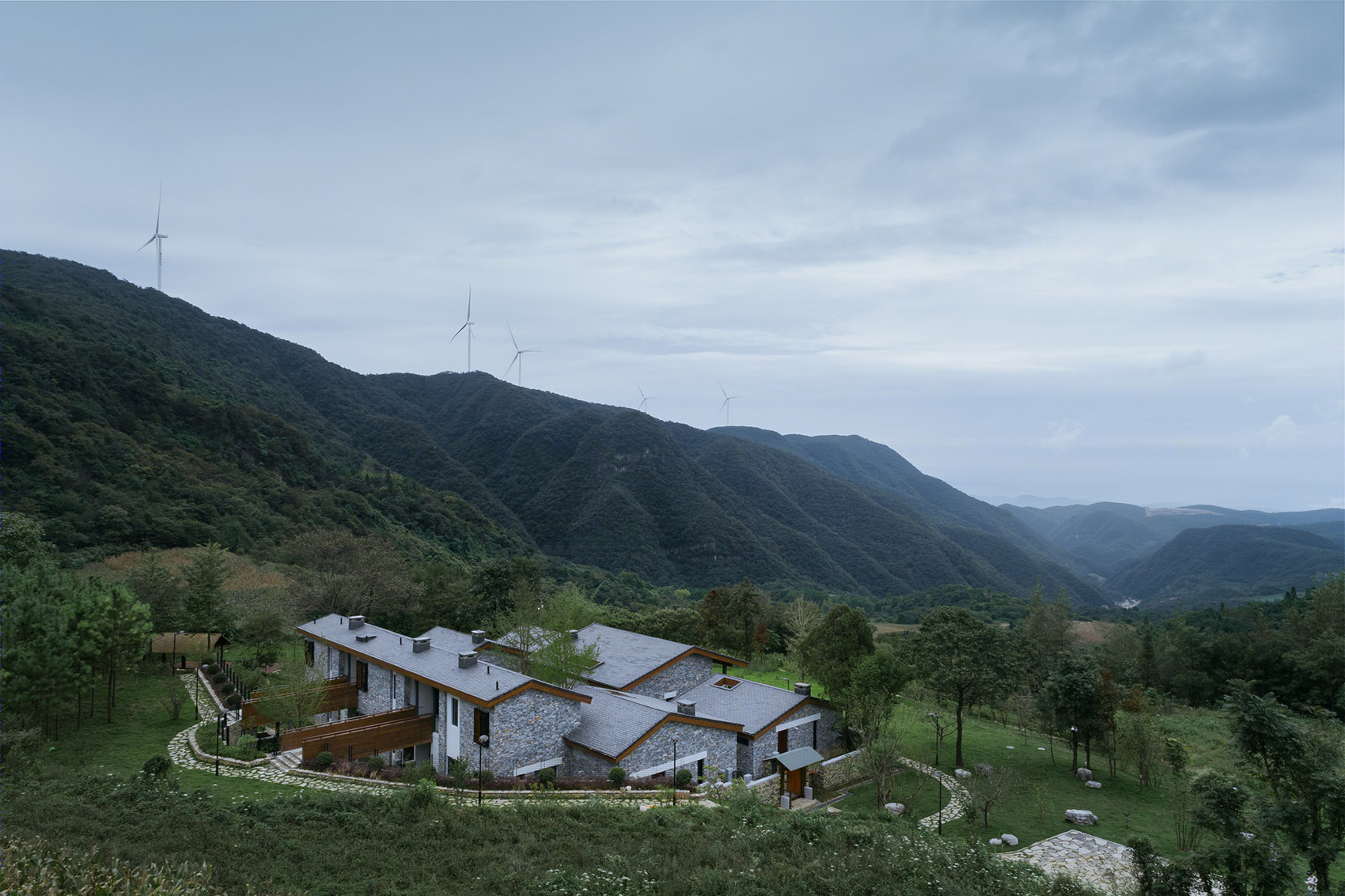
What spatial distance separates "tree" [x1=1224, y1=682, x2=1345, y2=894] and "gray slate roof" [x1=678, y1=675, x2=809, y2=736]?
14534 mm

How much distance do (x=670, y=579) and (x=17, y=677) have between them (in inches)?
3219

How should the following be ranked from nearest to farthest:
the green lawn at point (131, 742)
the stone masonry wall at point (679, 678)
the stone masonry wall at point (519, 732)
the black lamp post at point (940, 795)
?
the green lawn at point (131, 742), the black lamp post at point (940, 795), the stone masonry wall at point (519, 732), the stone masonry wall at point (679, 678)

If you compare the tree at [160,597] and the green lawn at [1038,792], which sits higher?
the tree at [160,597]

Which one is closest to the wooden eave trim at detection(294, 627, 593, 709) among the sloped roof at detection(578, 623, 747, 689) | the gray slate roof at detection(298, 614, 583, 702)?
the gray slate roof at detection(298, 614, 583, 702)

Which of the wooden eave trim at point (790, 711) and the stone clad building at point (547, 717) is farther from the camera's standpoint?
the wooden eave trim at point (790, 711)

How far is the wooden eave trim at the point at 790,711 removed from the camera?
25.4 m

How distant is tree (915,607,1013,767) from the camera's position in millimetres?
27406

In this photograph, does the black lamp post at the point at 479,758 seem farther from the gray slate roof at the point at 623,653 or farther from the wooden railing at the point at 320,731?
the gray slate roof at the point at 623,653

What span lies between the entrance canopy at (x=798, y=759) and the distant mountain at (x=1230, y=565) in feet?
413

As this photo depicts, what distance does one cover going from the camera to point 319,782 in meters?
20.4

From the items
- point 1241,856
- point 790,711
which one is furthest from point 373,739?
point 1241,856

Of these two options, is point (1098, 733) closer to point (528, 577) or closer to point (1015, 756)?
point (1015, 756)

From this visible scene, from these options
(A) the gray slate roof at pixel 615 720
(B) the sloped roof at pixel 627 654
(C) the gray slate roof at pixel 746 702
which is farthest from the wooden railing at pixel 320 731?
(C) the gray slate roof at pixel 746 702

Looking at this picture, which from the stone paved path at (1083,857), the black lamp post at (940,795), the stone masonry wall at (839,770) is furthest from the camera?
the stone masonry wall at (839,770)
